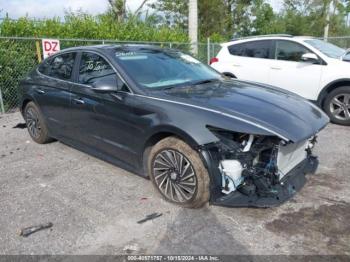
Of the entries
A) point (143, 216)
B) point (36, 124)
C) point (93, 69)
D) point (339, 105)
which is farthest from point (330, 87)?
point (36, 124)

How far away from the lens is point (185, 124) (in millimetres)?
3355

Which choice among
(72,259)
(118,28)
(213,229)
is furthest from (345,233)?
(118,28)

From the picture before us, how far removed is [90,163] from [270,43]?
16.1 ft

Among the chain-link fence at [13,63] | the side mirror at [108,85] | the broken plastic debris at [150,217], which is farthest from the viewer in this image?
the chain-link fence at [13,63]

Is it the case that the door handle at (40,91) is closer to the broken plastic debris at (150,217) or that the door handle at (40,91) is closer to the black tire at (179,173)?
the black tire at (179,173)

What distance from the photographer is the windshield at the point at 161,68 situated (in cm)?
405

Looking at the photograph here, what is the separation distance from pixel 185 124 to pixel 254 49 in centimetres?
524

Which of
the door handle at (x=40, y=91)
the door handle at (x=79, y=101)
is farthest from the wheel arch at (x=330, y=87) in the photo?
the door handle at (x=40, y=91)

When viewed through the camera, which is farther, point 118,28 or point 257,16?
point 257,16

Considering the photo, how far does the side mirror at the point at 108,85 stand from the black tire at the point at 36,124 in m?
1.91

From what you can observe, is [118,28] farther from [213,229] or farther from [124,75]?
[213,229]

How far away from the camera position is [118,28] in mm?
11953

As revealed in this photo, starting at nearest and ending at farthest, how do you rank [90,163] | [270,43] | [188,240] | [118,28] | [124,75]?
[188,240]
[124,75]
[90,163]
[270,43]
[118,28]

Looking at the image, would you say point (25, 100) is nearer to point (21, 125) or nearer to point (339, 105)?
point (21, 125)
